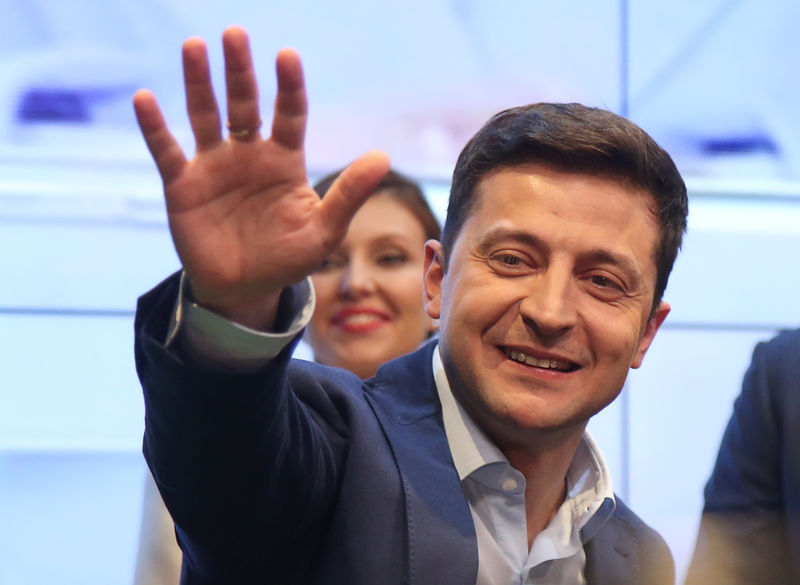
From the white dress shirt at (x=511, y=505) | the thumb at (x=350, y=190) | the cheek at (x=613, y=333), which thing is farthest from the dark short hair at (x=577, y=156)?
the thumb at (x=350, y=190)

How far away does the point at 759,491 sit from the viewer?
1396mm

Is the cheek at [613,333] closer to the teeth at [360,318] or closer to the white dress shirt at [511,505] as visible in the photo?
the white dress shirt at [511,505]

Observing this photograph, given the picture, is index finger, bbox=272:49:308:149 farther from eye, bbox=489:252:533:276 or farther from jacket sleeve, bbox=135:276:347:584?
eye, bbox=489:252:533:276

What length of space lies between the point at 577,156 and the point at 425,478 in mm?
400

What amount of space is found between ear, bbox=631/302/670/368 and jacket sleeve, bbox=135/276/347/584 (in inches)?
17.4

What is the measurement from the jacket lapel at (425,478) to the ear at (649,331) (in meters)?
0.26

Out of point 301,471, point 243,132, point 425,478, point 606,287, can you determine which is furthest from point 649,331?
point 243,132

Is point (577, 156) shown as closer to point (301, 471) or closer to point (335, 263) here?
point (301, 471)

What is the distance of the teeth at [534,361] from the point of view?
3.49ft

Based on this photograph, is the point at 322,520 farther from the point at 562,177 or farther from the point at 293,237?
the point at 562,177

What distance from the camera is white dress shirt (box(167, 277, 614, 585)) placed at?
1064 mm

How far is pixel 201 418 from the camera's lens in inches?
33.2

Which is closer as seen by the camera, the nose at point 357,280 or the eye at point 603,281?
the eye at point 603,281

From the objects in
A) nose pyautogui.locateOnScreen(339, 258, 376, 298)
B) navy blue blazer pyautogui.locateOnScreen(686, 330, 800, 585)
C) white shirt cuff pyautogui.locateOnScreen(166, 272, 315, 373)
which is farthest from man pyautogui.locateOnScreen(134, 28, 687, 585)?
nose pyautogui.locateOnScreen(339, 258, 376, 298)
